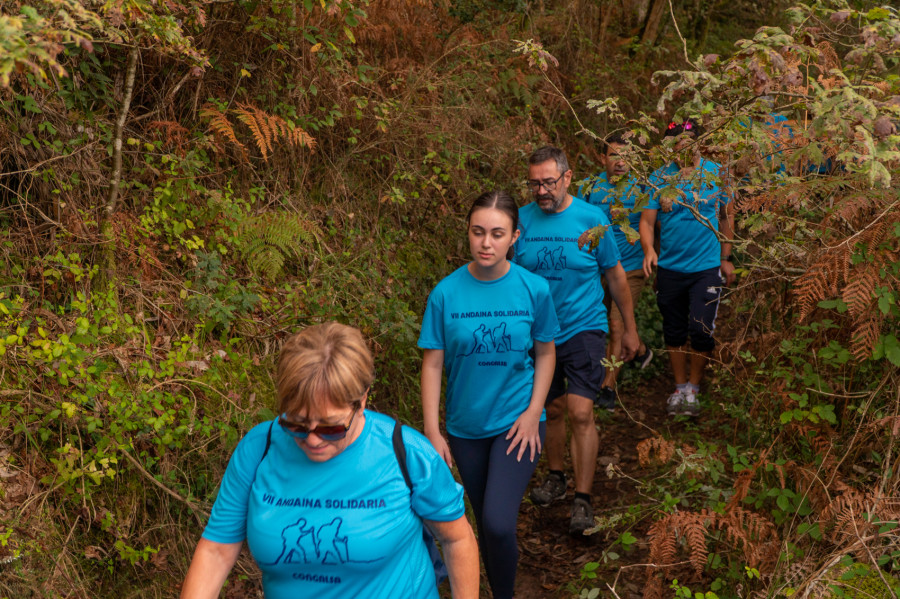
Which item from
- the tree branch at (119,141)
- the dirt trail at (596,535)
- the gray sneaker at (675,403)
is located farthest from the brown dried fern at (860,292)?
the tree branch at (119,141)

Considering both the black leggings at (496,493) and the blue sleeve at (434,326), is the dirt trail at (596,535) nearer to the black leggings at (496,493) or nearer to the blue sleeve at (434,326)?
the black leggings at (496,493)

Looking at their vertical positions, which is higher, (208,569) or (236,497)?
(236,497)

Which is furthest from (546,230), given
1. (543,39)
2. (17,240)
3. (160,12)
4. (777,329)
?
(543,39)

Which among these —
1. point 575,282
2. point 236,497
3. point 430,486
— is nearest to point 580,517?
point 575,282

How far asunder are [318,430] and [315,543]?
0.43 m

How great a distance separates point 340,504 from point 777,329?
150 inches

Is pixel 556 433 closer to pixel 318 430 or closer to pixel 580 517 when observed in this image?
pixel 580 517

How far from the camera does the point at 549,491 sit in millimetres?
6172

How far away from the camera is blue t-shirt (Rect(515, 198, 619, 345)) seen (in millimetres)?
5684

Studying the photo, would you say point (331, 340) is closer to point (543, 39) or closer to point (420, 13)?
point (420, 13)

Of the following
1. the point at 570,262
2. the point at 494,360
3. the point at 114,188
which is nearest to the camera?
the point at 494,360

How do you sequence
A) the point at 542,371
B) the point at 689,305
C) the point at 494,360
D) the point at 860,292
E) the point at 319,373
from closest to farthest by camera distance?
the point at 319,373, the point at 860,292, the point at 494,360, the point at 542,371, the point at 689,305

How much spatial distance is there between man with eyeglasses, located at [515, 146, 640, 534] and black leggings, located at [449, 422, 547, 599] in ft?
3.83

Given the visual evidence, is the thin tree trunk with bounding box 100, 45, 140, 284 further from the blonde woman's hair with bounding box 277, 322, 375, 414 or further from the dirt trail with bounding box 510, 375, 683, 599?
Answer: the dirt trail with bounding box 510, 375, 683, 599
